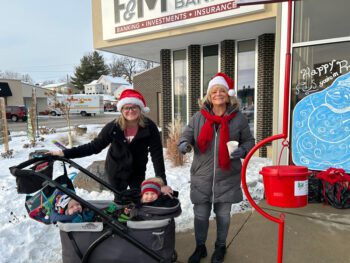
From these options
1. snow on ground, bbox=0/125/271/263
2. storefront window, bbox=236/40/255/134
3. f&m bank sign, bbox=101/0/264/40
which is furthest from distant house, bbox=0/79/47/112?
snow on ground, bbox=0/125/271/263

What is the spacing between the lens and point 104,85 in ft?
231

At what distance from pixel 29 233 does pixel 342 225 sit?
3.76 m

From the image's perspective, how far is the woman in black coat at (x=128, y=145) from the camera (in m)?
2.66

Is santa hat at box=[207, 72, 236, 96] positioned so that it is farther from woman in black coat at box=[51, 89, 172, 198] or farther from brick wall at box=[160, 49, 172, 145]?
brick wall at box=[160, 49, 172, 145]

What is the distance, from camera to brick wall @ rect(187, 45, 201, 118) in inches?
373

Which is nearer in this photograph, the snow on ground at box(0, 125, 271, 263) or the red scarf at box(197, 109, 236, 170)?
the red scarf at box(197, 109, 236, 170)

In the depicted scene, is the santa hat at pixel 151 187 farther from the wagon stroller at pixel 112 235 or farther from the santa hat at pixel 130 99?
the santa hat at pixel 130 99

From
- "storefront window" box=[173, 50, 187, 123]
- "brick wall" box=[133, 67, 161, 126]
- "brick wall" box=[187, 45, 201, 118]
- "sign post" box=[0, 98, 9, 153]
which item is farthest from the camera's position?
"brick wall" box=[133, 67, 161, 126]

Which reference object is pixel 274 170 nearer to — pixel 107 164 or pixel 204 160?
pixel 204 160

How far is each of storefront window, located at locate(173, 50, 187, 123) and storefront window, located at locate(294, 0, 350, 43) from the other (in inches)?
224

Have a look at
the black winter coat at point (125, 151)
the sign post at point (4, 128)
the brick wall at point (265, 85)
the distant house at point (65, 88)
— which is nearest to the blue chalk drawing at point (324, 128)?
the black winter coat at point (125, 151)

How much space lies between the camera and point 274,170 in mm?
1972

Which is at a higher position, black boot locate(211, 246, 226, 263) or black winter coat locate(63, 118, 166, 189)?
black winter coat locate(63, 118, 166, 189)

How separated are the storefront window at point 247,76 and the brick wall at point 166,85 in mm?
2564
